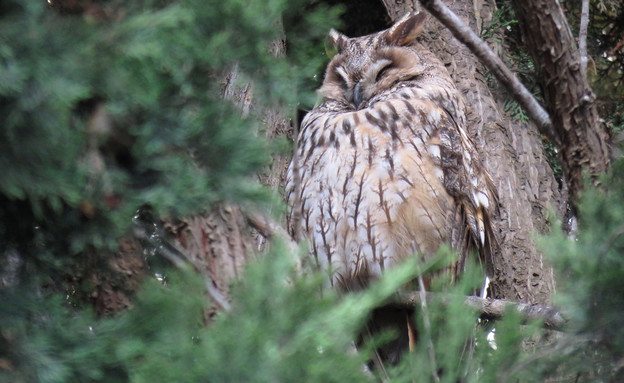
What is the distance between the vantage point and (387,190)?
2725 mm

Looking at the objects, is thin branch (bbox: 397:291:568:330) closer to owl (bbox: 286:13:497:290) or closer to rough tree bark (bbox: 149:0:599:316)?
owl (bbox: 286:13:497:290)

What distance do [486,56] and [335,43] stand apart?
132 centimetres

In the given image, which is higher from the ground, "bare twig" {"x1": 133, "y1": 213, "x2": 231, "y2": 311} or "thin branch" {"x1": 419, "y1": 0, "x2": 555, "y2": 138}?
"thin branch" {"x1": 419, "y1": 0, "x2": 555, "y2": 138}

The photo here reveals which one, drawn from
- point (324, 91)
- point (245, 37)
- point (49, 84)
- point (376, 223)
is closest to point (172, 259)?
point (245, 37)

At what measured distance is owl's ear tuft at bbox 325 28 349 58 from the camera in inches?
125

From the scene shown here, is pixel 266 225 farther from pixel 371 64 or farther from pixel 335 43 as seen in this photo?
pixel 335 43

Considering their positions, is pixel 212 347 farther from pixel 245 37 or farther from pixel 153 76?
pixel 245 37

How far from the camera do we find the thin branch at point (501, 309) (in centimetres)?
184

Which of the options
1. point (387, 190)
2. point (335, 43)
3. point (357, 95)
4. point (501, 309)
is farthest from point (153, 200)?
point (335, 43)

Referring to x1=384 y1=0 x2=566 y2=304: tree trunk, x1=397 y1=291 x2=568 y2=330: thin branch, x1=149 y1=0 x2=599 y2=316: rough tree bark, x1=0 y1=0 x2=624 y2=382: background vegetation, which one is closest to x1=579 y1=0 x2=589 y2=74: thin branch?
x1=397 y1=291 x2=568 y2=330: thin branch

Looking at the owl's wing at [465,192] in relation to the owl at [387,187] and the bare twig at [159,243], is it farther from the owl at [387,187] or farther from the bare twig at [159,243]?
the bare twig at [159,243]

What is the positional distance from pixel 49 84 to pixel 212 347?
0.37 meters

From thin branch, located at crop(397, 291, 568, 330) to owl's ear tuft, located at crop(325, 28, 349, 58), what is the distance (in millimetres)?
1154

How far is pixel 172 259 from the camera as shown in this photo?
4.79ft
